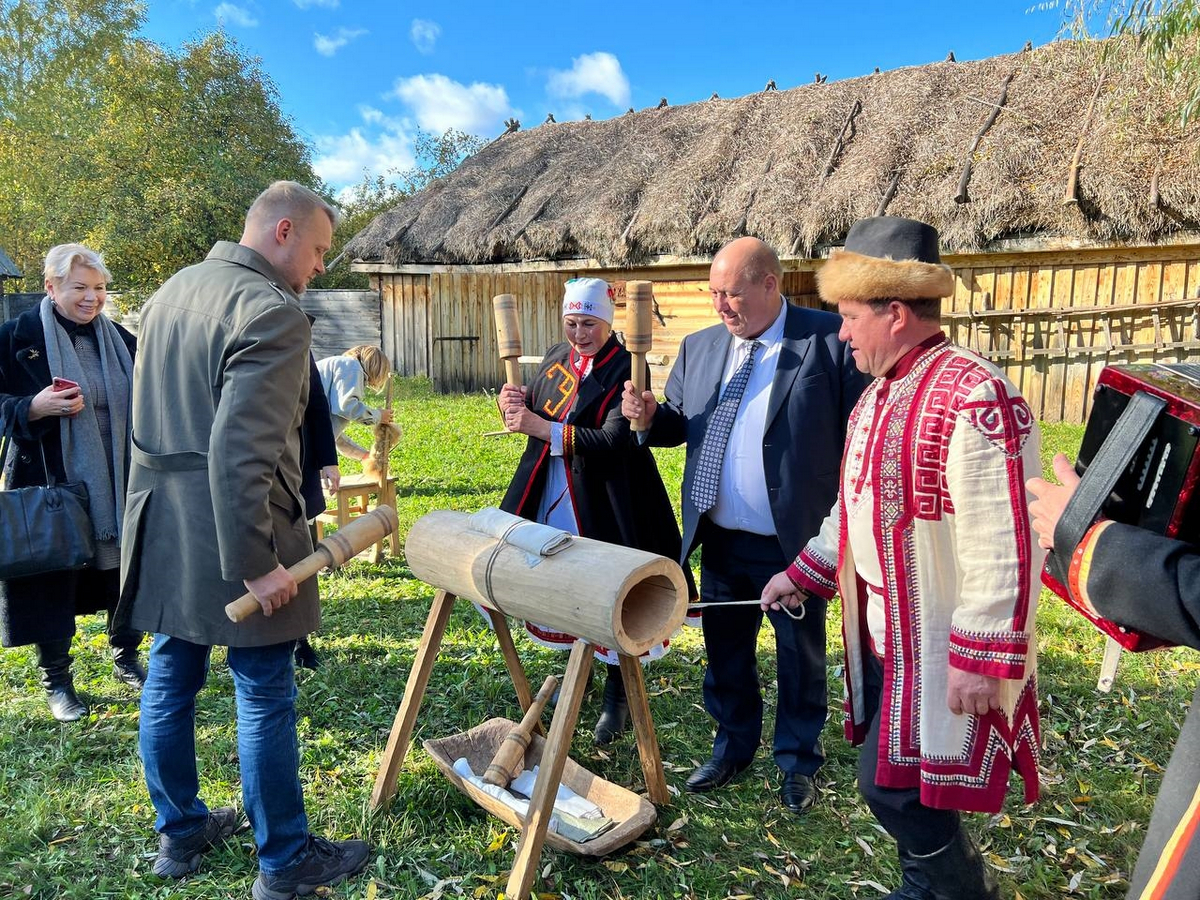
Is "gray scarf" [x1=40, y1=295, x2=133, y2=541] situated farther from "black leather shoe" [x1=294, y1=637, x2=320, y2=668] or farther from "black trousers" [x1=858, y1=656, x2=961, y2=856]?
"black trousers" [x1=858, y1=656, x2=961, y2=856]

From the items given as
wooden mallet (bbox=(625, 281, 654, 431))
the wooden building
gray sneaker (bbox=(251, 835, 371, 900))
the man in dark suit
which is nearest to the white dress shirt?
the man in dark suit

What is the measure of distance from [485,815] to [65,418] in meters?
2.51

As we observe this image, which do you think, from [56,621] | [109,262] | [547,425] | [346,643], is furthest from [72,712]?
[109,262]

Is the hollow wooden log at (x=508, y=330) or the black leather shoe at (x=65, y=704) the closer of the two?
the hollow wooden log at (x=508, y=330)

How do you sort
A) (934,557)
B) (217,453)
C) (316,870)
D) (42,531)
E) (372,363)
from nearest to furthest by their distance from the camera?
(934,557) < (217,453) < (316,870) < (42,531) < (372,363)

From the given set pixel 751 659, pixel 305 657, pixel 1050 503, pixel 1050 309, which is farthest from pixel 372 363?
pixel 1050 309

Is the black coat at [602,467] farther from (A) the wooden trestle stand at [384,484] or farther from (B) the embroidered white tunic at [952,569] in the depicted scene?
(A) the wooden trestle stand at [384,484]

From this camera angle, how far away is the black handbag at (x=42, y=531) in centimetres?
336

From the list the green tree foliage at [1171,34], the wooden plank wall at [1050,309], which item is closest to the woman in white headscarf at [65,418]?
the green tree foliage at [1171,34]

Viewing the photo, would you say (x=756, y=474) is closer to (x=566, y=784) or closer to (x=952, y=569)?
(x=952, y=569)

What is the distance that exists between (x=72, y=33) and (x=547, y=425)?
31533mm

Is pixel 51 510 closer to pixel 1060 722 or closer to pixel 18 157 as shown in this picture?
pixel 1060 722

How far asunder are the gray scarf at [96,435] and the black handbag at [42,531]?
9 centimetres

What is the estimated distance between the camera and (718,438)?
316 cm
